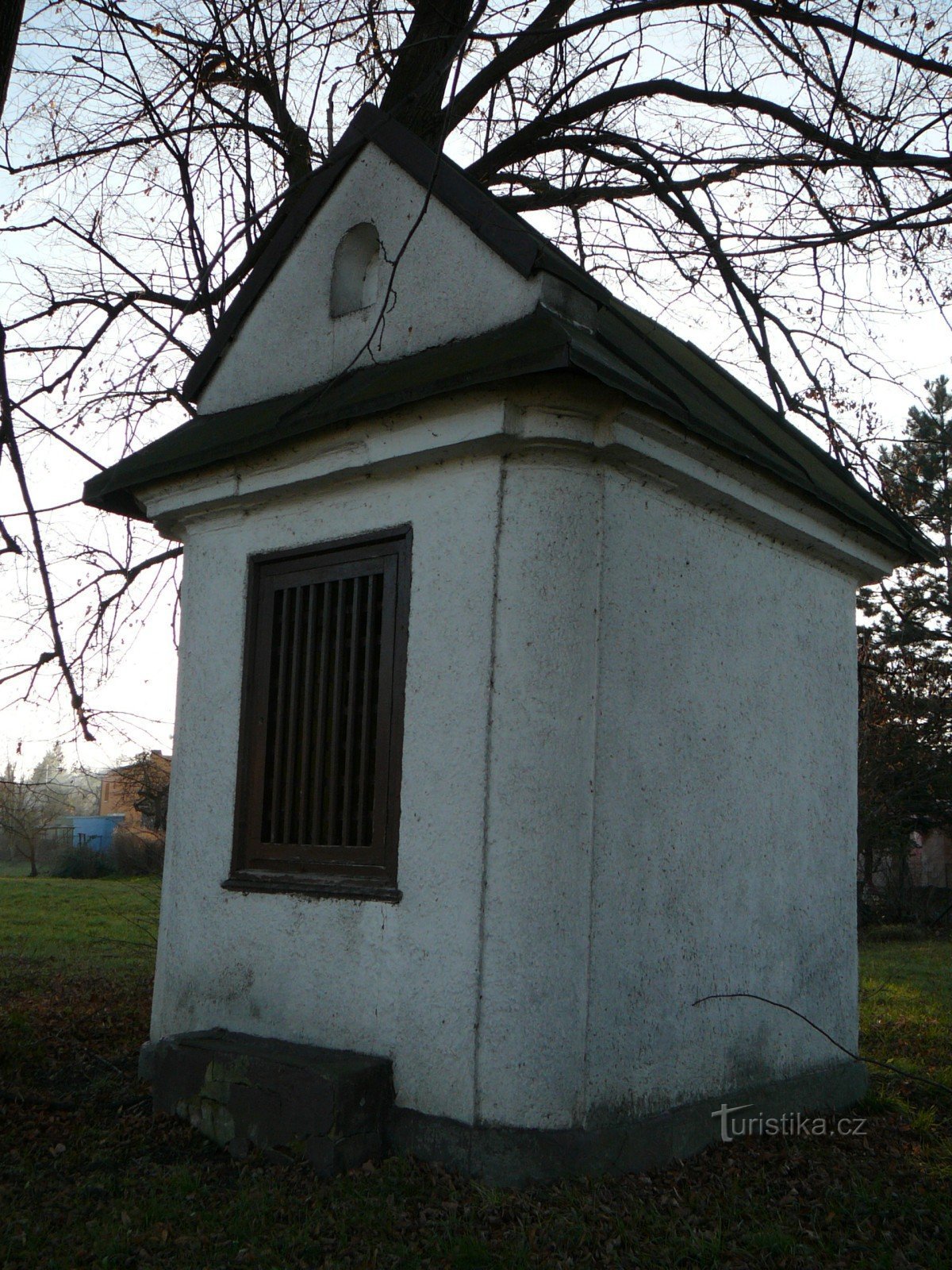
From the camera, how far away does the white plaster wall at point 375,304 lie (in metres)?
5.94

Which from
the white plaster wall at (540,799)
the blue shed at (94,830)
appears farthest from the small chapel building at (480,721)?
the blue shed at (94,830)

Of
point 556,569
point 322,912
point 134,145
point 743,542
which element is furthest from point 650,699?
point 134,145

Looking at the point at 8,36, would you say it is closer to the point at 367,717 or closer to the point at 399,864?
the point at 367,717

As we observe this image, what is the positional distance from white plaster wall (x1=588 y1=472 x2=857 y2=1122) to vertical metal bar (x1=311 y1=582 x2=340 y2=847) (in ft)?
5.09

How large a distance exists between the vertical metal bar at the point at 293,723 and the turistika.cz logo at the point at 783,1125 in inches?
101

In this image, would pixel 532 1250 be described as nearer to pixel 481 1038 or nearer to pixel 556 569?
pixel 481 1038

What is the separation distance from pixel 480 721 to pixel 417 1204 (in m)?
1.98

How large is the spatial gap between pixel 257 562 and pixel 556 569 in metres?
2.02

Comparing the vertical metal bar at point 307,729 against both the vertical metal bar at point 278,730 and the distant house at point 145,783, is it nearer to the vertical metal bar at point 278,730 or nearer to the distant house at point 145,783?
the vertical metal bar at point 278,730

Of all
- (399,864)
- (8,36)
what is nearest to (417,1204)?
(399,864)

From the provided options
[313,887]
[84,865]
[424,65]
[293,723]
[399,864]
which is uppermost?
[424,65]

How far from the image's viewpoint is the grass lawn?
14.2 feet

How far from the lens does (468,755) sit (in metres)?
5.26

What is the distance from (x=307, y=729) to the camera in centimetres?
616
